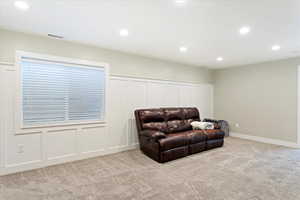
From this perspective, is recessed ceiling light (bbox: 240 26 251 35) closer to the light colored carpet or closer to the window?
the light colored carpet

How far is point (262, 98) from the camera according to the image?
506 centimetres

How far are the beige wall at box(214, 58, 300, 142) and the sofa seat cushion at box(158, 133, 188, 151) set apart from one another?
9.74ft

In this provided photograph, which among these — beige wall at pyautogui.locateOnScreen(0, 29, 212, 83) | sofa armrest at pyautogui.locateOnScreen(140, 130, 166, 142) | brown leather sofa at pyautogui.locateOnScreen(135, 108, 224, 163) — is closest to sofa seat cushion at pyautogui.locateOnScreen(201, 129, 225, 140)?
brown leather sofa at pyautogui.locateOnScreen(135, 108, 224, 163)

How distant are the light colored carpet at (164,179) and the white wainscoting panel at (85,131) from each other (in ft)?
0.79

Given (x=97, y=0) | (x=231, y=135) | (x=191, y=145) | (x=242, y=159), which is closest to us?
(x=97, y=0)

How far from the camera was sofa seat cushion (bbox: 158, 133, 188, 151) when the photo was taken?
11.0 feet

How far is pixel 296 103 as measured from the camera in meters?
4.44

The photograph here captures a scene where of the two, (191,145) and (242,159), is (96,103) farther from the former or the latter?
(242,159)

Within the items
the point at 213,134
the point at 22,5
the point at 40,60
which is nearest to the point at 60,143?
the point at 40,60

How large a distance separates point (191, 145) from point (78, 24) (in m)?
3.34

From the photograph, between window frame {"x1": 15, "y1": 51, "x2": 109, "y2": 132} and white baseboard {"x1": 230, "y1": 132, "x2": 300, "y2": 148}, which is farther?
white baseboard {"x1": 230, "y1": 132, "x2": 300, "y2": 148}

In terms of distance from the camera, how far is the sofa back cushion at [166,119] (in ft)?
13.1

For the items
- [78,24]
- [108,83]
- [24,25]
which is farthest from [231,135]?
[24,25]

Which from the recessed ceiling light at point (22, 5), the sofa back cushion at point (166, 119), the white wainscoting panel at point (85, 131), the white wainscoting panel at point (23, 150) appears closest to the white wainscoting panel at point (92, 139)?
the white wainscoting panel at point (85, 131)
